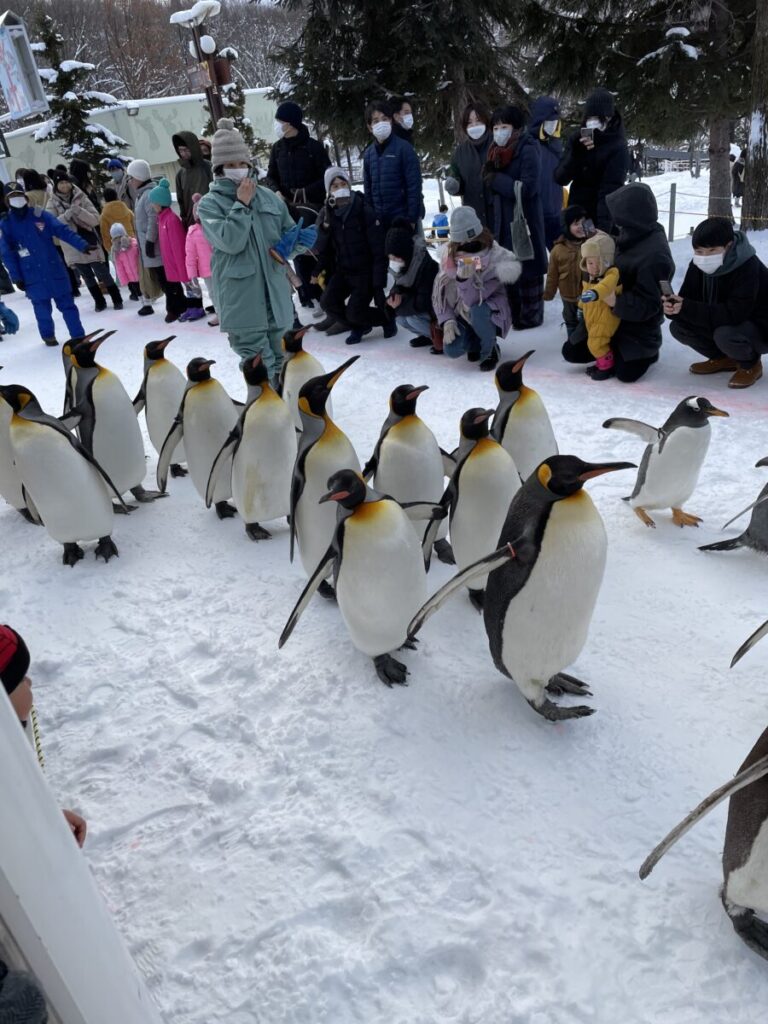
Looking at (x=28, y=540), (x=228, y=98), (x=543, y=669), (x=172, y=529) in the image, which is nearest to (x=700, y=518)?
(x=543, y=669)

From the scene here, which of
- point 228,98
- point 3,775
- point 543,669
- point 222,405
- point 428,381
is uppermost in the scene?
point 228,98

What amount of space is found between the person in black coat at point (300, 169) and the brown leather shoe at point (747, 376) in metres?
3.40

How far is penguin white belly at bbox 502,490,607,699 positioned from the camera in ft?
5.50

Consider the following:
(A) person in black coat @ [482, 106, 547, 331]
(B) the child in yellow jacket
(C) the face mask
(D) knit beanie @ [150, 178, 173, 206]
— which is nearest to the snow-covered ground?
(B) the child in yellow jacket

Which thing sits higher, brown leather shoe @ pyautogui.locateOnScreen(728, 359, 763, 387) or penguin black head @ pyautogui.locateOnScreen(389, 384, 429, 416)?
penguin black head @ pyautogui.locateOnScreen(389, 384, 429, 416)

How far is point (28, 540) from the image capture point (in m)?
3.21

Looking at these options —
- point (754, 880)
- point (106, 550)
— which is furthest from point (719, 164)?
point (754, 880)

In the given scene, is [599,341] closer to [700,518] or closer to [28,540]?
[700,518]

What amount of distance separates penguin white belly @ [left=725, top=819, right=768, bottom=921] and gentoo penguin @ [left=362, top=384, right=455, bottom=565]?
1.46 m

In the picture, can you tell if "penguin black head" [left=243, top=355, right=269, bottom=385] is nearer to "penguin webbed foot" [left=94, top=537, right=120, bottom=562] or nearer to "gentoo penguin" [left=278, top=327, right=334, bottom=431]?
"gentoo penguin" [left=278, top=327, right=334, bottom=431]

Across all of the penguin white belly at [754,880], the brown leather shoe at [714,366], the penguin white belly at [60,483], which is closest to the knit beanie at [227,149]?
the penguin white belly at [60,483]

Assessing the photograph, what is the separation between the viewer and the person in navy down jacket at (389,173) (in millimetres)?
5113

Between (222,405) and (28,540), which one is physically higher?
A: (222,405)

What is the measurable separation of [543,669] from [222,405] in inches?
72.3
